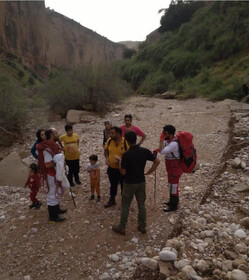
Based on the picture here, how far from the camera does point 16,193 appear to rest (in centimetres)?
473

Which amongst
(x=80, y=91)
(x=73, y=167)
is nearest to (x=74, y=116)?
(x=80, y=91)

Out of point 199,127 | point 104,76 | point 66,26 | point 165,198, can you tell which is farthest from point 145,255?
point 66,26

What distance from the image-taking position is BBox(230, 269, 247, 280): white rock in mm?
1829

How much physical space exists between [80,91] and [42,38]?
34059 mm

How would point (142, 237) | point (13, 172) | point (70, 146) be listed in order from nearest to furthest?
point (142, 237) < point (70, 146) < point (13, 172)

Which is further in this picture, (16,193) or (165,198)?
(16,193)

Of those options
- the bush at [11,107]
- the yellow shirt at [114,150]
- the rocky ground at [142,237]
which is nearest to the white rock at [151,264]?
the rocky ground at [142,237]

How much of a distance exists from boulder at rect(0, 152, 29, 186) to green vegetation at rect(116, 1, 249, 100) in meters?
12.7

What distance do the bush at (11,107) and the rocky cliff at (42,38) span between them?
13235 millimetres

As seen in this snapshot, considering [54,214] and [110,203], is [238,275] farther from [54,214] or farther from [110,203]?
[54,214]

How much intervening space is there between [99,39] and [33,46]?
2605cm

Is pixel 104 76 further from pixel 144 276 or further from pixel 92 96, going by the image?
pixel 144 276

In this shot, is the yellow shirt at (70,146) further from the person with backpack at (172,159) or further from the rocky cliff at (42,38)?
the rocky cliff at (42,38)

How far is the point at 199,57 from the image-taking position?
24.1m
